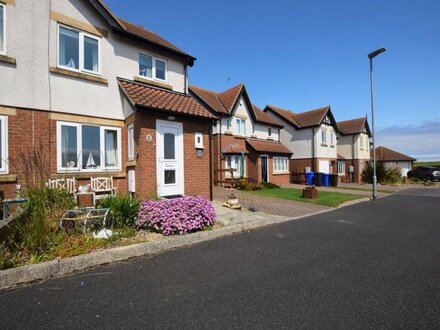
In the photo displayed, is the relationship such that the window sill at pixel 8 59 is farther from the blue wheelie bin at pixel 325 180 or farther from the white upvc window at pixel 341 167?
the white upvc window at pixel 341 167

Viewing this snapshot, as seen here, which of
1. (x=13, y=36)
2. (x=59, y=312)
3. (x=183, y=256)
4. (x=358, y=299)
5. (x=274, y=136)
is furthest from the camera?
(x=274, y=136)

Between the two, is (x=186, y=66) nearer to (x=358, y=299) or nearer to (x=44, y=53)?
(x=44, y=53)

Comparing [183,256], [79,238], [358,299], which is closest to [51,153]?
[79,238]

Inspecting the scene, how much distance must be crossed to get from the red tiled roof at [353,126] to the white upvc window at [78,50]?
32.4 metres

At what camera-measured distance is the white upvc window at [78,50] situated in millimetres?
8391

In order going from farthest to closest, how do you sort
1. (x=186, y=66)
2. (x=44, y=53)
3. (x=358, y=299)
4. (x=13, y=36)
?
(x=186, y=66), (x=44, y=53), (x=13, y=36), (x=358, y=299)

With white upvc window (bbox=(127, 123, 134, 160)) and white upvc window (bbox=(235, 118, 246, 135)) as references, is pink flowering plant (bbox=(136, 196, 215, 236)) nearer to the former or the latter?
white upvc window (bbox=(127, 123, 134, 160))

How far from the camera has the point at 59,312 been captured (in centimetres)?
303

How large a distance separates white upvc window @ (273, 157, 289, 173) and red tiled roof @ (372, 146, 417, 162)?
26019 mm

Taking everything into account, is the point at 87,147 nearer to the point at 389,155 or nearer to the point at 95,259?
the point at 95,259

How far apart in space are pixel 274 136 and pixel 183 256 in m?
Result: 22.2

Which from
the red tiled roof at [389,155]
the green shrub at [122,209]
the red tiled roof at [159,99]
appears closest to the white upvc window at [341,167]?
the red tiled roof at [389,155]

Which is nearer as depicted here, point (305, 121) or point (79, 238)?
point (79, 238)

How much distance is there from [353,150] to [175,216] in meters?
32.7
